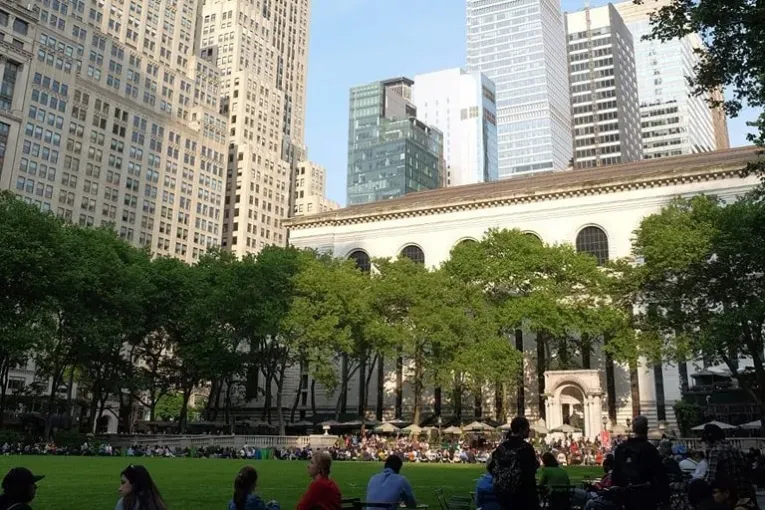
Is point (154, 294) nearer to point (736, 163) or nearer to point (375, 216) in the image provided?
point (375, 216)

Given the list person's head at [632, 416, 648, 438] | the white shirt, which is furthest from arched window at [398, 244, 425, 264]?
person's head at [632, 416, 648, 438]

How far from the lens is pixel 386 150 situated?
181750mm

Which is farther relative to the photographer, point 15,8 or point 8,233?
point 15,8

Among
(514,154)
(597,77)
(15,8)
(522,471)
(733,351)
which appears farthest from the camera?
(514,154)

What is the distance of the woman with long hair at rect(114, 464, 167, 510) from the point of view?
602 cm

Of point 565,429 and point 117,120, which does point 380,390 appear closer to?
point 565,429

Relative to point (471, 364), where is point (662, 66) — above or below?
above

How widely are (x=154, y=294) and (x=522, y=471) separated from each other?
45.7m

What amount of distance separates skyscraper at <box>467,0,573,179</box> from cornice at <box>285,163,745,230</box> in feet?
368

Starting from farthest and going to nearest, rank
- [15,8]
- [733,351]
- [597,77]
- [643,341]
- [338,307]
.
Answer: [597,77] < [15,8] < [338,307] < [643,341] < [733,351]

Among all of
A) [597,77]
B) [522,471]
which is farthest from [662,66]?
[522,471]

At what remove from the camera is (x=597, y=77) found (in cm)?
16588

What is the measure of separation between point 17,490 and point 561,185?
184ft

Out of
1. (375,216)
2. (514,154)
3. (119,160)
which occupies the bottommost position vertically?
(375,216)
